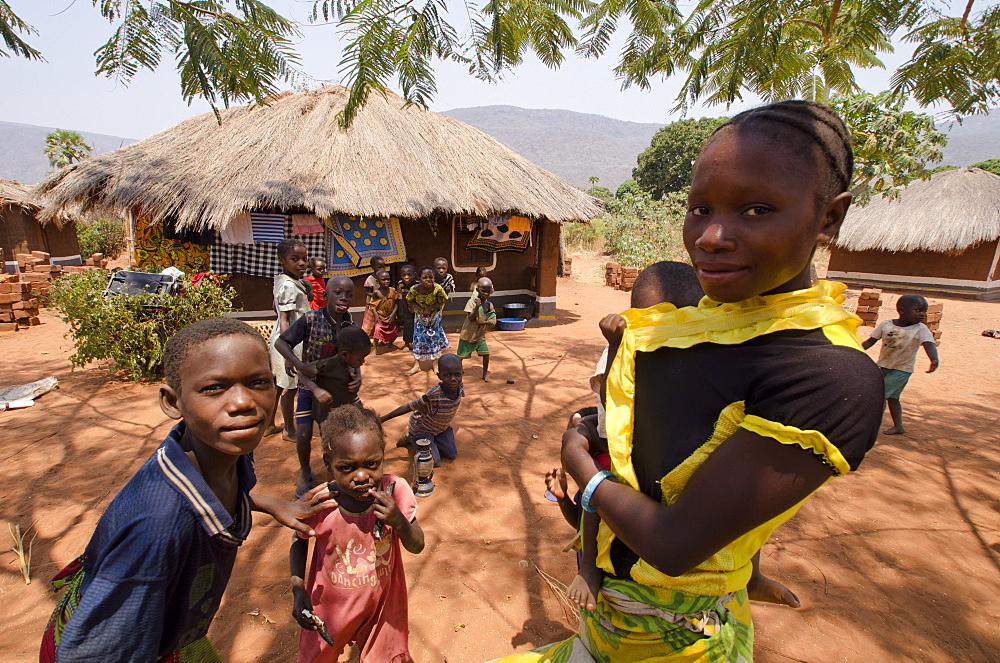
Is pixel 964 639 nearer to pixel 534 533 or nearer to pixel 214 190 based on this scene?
pixel 534 533

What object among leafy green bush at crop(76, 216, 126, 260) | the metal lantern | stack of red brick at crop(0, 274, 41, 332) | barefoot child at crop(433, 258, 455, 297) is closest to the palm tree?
leafy green bush at crop(76, 216, 126, 260)

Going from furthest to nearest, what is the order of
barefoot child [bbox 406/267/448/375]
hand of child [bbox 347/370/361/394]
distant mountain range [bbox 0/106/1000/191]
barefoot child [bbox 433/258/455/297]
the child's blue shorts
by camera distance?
distant mountain range [bbox 0/106/1000/191] → barefoot child [bbox 433/258/455/297] → barefoot child [bbox 406/267/448/375] → the child's blue shorts → hand of child [bbox 347/370/361/394]

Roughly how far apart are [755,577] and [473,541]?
7.07 feet

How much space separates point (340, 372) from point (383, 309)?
446cm

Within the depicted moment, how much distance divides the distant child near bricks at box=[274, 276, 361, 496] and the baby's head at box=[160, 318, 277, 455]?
7.11ft

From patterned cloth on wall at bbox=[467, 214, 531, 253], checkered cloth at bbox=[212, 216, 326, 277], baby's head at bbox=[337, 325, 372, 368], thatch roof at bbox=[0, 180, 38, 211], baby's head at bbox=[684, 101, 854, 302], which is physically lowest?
baby's head at bbox=[337, 325, 372, 368]

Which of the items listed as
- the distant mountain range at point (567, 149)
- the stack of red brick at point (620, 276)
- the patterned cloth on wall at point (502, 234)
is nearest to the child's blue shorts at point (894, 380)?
the patterned cloth on wall at point (502, 234)

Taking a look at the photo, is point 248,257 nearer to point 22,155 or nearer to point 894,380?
point 894,380

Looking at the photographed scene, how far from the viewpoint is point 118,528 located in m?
1.00

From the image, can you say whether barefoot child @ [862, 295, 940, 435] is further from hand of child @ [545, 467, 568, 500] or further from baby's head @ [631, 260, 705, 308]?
hand of child @ [545, 467, 568, 500]

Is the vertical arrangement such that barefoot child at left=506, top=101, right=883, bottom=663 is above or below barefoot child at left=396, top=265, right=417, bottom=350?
above

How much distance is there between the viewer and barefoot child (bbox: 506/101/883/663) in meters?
0.71

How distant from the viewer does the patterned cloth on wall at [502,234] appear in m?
9.70

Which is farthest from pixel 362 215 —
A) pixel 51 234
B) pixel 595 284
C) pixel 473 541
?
pixel 51 234
